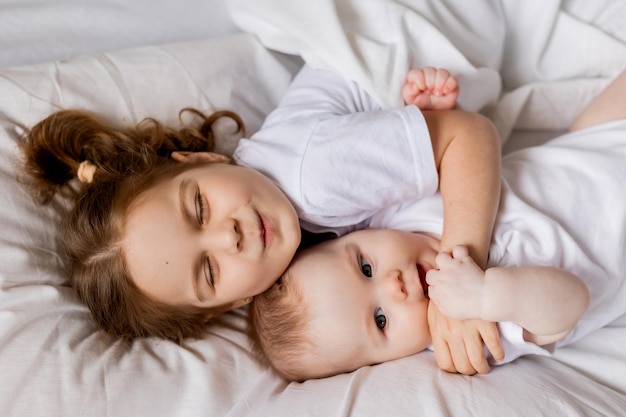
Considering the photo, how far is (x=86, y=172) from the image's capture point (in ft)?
4.15

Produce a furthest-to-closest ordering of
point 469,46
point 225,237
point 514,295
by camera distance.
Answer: point 469,46
point 225,237
point 514,295

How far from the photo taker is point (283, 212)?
3.87 ft

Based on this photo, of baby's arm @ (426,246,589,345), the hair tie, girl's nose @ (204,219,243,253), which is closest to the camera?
baby's arm @ (426,246,589,345)

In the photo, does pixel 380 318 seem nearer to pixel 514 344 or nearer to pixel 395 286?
pixel 395 286

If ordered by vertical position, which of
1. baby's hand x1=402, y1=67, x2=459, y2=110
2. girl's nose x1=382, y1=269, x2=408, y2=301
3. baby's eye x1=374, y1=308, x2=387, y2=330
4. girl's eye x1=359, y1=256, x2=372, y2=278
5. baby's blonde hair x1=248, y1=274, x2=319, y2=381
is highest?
baby's hand x1=402, y1=67, x2=459, y2=110

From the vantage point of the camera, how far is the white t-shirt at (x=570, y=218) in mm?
1148

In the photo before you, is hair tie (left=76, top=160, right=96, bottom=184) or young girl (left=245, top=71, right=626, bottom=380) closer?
young girl (left=245, top=71, right=626, bottom=380)

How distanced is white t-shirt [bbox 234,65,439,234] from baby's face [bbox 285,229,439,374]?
9cm

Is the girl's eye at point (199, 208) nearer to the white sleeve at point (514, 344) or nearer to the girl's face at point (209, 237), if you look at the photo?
the girl's face at point (209, 237)

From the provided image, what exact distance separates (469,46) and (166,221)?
77 cm

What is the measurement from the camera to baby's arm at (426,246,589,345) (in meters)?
1.01

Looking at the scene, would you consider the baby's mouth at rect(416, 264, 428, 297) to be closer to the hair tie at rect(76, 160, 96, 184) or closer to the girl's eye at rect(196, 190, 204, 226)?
the girl's eye at rect(196, 190, 204, 226)

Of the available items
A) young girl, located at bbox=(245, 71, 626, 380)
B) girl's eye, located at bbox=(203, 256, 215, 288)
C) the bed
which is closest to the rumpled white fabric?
the bed

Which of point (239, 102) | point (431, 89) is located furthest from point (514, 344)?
point (239, 102)
